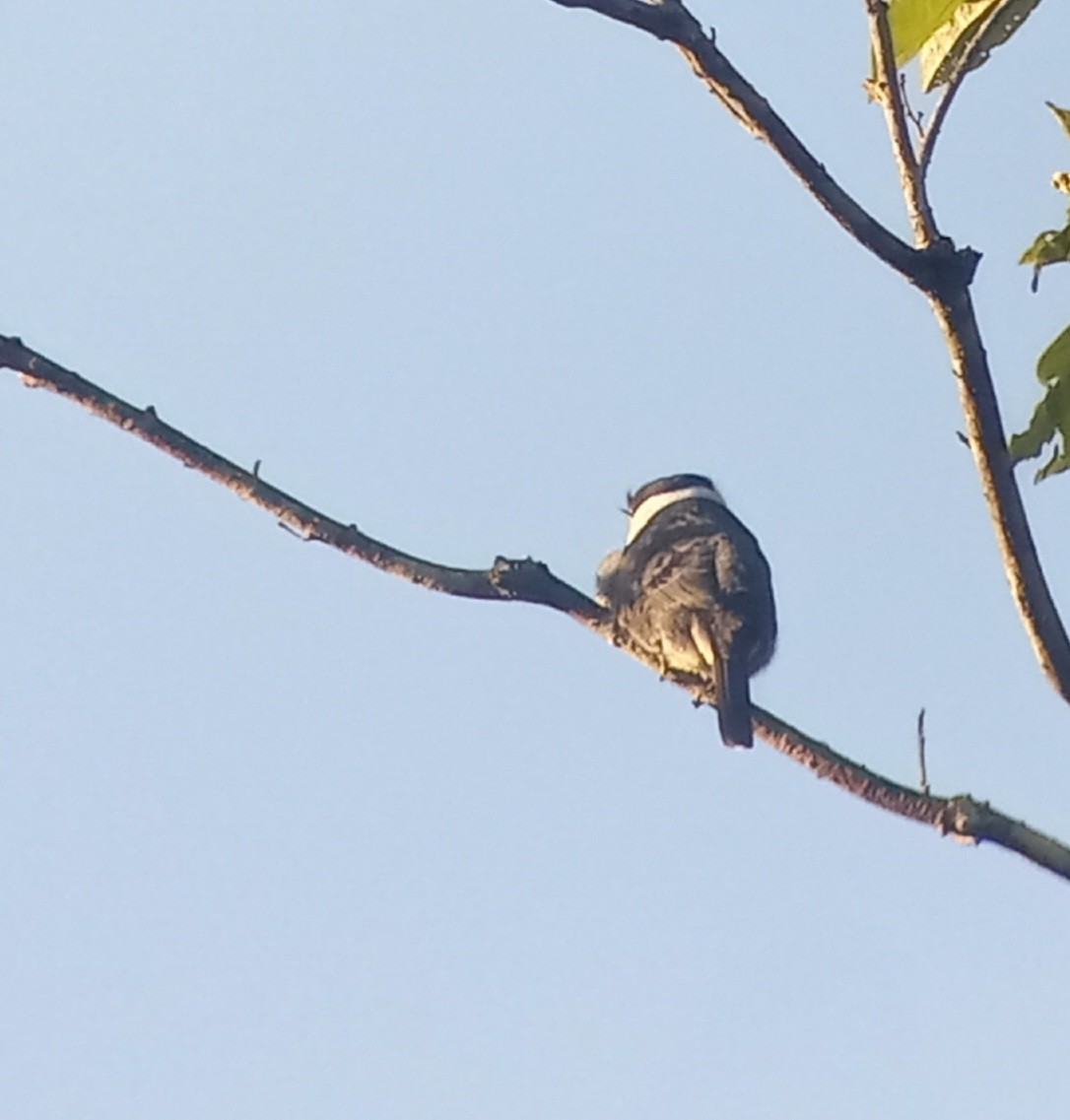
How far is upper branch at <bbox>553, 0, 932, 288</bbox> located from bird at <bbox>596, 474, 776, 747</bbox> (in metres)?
2.95

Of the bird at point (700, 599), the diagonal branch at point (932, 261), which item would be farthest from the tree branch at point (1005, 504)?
the bird at point (700, 599)

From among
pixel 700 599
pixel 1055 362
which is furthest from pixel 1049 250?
pixel 700 599

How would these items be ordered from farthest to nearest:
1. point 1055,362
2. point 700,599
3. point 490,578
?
point 700,599 → point 490,578 → point 1055,362

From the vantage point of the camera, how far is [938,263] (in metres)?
2.56

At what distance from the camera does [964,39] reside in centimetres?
285

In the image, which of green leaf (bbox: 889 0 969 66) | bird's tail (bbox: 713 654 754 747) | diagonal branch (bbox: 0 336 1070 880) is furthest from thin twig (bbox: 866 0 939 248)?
bird's tail (bbox: 713 654 754 747)

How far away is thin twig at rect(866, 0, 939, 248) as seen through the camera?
2.64m

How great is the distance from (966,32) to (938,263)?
495 mm

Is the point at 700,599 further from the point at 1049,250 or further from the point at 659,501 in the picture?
the point at 1049,250

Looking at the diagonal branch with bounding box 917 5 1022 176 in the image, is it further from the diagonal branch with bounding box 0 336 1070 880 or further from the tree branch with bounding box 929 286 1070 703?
the diagonal branch with bounding box 0 336 1070 880

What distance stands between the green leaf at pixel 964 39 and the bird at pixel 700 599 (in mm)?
2770

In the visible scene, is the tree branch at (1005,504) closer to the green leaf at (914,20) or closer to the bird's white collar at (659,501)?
the green leaf at (914,20)

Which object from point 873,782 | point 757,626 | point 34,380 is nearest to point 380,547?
point 34,380

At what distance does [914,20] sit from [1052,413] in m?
0.61
